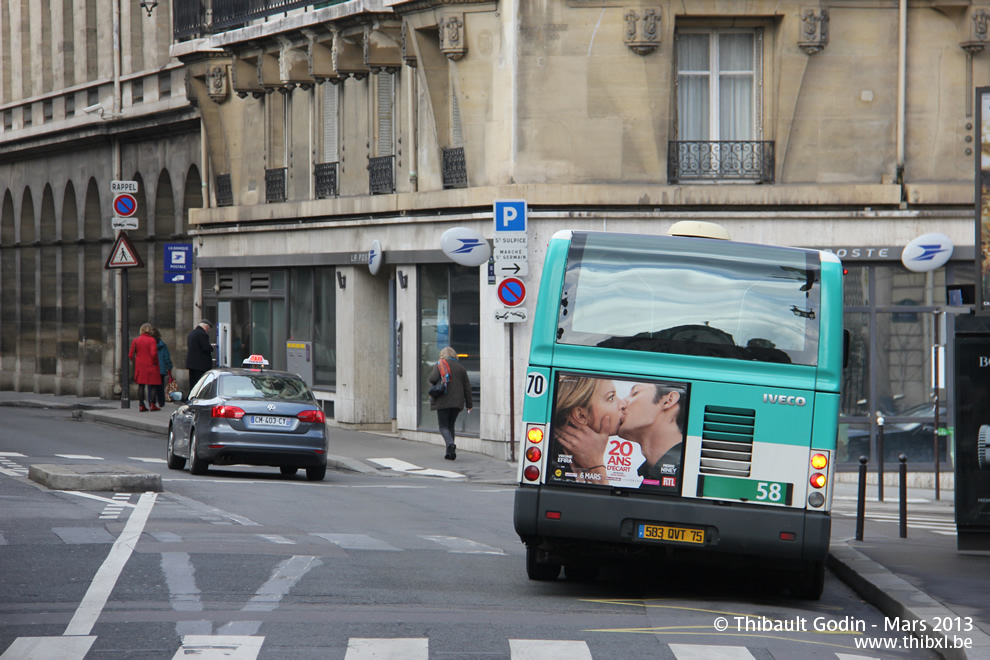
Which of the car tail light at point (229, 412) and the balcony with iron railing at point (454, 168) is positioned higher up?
the balcony with iron railing at point (454, 168)

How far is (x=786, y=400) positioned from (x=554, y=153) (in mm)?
13287

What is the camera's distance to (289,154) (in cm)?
3022

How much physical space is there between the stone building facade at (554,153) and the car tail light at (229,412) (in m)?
4.90

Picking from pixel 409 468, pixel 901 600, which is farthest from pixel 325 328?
pixel 901 600

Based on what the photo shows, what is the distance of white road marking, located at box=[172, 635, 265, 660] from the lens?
7.29 meters

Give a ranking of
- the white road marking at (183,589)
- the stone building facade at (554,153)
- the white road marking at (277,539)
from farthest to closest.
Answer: the stone building facade at (554,153)
the white road marking at (277,539)
the white road marking at (183,589)

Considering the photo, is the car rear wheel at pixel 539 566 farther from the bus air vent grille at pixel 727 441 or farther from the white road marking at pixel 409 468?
the white road marking at pixel 409 468

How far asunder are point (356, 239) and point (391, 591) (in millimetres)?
18188

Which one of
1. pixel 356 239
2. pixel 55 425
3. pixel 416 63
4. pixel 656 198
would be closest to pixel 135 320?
pixel 55 425

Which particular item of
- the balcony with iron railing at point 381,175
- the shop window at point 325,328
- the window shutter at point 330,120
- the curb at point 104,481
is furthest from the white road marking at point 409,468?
the window shutter at point 330,120

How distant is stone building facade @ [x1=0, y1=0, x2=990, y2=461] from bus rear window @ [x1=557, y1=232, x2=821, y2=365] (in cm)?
1089

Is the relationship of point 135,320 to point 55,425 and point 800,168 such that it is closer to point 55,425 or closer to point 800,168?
point 55,425

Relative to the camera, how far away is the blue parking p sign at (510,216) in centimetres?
2033

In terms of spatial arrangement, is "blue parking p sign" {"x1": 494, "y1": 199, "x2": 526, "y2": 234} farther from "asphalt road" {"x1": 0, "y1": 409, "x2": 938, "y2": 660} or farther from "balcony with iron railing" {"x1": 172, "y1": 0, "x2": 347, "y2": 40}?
"balcony with iron railing" {"x1": 172, "y1": 0, "x2": 347, "y2": 40}
